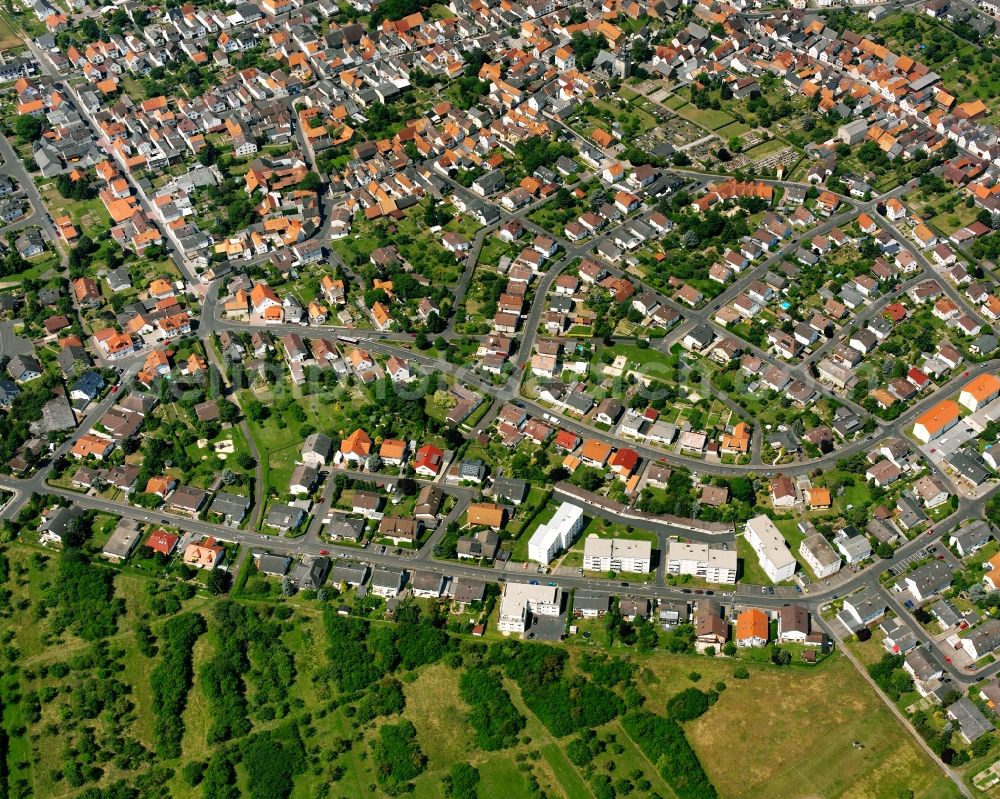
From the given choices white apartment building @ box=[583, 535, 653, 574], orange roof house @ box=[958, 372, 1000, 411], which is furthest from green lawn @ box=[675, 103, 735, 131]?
white apartment building @ box=[583, 535, 653, 574]

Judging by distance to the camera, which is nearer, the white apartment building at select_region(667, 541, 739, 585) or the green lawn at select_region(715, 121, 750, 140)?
the white apartment building at select_region(667, 541, 739, 585)

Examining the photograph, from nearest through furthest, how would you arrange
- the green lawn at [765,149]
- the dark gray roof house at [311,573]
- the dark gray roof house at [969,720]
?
the dark gray roof house at [969,720], the dark gray roof house at [311,573], the green lawn at [765,149]

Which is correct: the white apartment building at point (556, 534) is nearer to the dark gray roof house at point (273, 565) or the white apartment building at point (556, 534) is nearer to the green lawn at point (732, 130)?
the dark gray roof house at point (273, 565)

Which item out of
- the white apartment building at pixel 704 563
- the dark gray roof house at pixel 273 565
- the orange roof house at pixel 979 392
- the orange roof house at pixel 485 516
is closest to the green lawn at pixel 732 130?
the orange roof house at pixel 979 392

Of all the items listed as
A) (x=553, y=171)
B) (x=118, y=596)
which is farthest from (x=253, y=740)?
(x=553, y=171)

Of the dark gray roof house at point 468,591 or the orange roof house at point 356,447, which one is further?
the orange roof house at point 356,447

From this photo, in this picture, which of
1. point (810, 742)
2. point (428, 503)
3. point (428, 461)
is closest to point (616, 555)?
point (428, 503)

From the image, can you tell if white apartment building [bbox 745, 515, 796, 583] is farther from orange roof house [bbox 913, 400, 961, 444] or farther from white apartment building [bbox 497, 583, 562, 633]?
orange roof house [bbox 913, 400, 961, 444]
